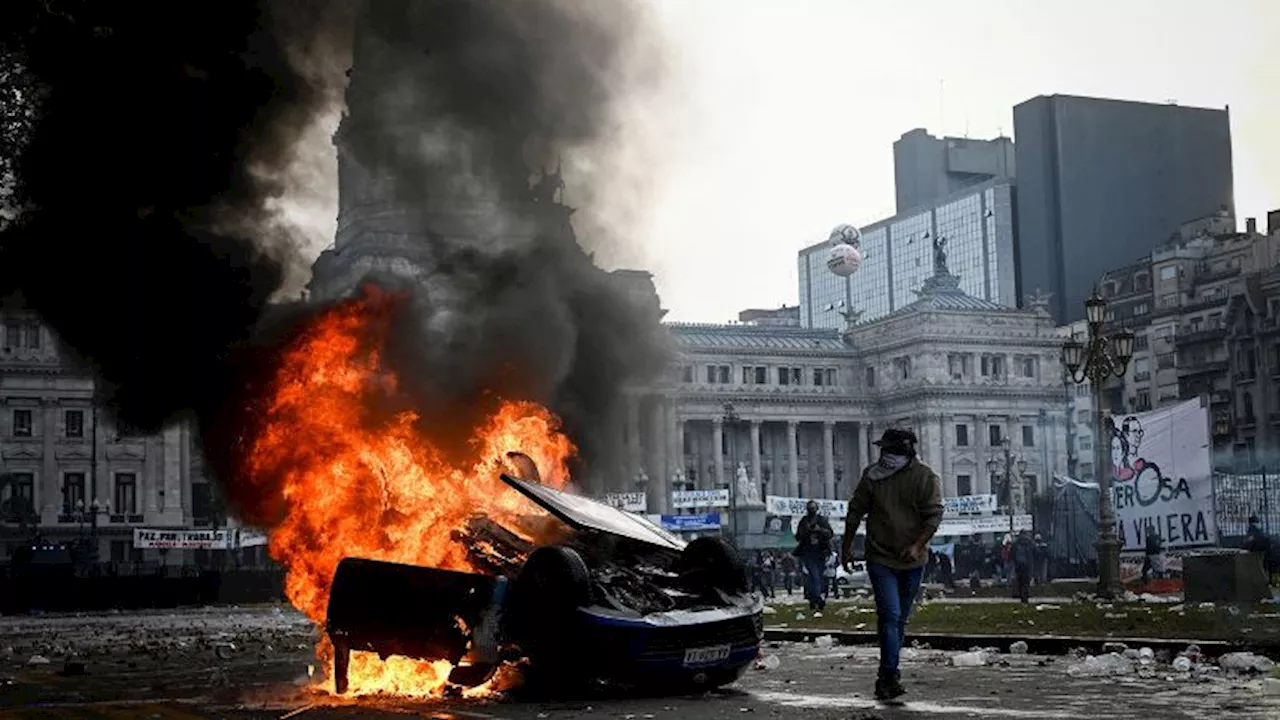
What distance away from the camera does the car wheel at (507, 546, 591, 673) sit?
11.9 meters

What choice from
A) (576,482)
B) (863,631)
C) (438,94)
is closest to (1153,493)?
(863,631)

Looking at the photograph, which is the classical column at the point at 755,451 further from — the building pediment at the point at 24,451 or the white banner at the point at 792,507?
the white banner at the point at 792,507

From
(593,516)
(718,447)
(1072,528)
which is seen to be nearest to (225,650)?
(593,516)

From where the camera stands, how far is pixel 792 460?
140m

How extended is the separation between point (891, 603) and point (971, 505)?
216 feet

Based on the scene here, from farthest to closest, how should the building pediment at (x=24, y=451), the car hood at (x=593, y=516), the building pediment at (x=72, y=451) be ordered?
1. the building pediment at (x=72, y=451)
2. the building pediment at (x=24, y=451)
3. the car hood at (x=593, y=516)

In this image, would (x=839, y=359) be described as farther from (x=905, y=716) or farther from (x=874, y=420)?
(x=905, y=716)

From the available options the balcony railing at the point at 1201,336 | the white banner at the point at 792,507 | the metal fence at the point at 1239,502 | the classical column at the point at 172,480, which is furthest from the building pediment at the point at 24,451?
the metal fence at the point at 1239,502

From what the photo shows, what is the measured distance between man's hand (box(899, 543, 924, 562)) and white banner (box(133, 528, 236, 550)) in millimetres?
58871

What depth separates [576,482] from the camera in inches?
857

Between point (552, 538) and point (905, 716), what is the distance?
404 centimetres

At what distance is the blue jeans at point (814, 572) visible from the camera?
27.3 m

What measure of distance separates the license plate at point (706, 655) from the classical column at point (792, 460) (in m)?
127


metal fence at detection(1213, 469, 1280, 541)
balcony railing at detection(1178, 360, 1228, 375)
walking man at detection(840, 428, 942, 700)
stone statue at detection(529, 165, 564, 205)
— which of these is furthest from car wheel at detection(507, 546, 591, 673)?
balcony railing at detection(1178, 360, 1228, 375)
